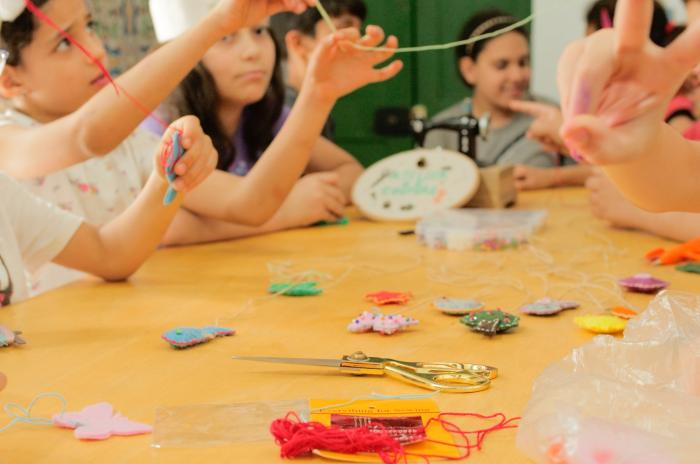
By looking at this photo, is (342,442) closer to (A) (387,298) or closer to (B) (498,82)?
(A) (387,298)

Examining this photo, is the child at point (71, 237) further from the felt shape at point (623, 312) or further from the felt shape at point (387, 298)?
the felt shape at point (623, 312)

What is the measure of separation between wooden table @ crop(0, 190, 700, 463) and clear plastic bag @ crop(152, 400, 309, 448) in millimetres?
13

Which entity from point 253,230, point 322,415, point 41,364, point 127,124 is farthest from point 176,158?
point 253,230

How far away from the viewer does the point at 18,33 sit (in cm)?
146

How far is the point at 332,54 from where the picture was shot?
162 centimetres

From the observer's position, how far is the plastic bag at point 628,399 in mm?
599

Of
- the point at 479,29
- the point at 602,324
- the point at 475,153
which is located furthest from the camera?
the point at 479,29

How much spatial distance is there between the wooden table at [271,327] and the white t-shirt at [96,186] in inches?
8.3

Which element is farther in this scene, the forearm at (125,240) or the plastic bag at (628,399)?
the forearm at (125,240)

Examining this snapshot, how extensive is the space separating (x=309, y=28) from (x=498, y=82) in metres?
0.77

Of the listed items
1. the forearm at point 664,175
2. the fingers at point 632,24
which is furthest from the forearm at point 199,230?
the fingers at point 632,24

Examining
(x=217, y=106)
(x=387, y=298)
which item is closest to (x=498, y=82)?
(x=217, y=106)

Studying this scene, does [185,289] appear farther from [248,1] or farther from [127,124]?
[248,1]

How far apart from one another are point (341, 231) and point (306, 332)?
0.81 m
